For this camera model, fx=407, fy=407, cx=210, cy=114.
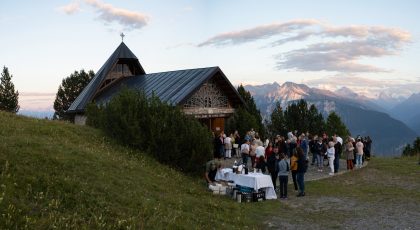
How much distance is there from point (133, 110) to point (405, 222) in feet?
42.3

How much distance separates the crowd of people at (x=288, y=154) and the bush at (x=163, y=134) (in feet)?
3.73

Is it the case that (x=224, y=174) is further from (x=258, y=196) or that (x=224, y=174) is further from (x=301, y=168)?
(x=301, y=168)

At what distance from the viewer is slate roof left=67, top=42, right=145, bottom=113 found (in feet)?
119

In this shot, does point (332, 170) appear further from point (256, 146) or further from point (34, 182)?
point (34, 182)

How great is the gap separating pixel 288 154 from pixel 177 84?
1142 centimetres

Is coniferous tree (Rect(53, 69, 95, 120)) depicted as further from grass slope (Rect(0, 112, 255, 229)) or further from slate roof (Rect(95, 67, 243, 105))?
grass slope (Rect(0, 112, 255, 229))

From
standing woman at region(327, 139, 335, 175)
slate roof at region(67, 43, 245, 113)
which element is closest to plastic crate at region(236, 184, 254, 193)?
standing woman at region(327, 139, 335, 175)

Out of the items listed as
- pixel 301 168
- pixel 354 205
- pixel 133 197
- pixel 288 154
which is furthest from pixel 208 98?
pixel 133 197

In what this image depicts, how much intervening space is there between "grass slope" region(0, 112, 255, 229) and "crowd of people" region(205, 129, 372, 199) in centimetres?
287

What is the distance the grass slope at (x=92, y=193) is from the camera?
30.4 ft

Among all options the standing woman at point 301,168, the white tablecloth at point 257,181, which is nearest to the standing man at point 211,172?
the white tablecloth at point 257,181

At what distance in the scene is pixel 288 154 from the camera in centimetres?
2478

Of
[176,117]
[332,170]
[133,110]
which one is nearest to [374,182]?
[332,170]

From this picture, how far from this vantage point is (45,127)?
19.5m
